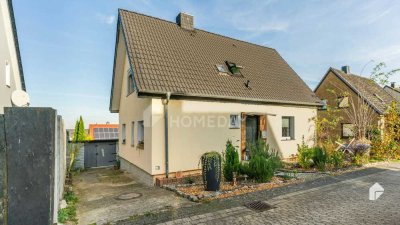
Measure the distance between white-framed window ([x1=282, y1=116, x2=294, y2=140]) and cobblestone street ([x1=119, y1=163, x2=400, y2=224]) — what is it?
540 centimetres

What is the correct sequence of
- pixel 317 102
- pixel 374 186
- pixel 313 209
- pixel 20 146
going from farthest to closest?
pixel 317 102
pixel 374 186
pixel 313 209
pixel 20 146

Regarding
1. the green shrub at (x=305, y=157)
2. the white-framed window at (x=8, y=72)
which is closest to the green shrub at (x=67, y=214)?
the white-framed window at (x=8, y=72)

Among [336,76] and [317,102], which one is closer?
[317,102]

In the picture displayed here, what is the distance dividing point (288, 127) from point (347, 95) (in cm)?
857

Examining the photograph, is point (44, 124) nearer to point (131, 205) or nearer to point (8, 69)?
point (131, 205)

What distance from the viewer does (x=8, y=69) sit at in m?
11.0

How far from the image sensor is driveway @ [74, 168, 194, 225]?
5625 mm

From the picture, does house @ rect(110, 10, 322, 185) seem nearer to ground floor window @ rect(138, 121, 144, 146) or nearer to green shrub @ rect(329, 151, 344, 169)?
ground floor window @ rect(138, 121, 144, 146)

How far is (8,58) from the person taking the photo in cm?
1135

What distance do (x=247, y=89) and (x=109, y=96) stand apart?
8.96m

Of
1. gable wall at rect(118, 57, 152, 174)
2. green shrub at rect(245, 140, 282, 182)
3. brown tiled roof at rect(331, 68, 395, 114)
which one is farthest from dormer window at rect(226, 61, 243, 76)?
brown tiled roof at rect(331, 68, 395, 114)

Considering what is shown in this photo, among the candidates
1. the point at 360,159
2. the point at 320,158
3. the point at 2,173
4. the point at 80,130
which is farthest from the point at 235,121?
the point at 80,130

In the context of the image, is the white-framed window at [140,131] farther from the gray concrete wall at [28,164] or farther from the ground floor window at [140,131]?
the gray concrete wall at [28,164]

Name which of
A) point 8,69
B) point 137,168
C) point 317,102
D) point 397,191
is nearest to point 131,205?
point 137,168
